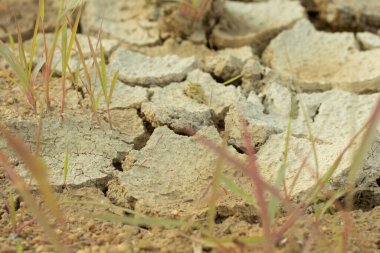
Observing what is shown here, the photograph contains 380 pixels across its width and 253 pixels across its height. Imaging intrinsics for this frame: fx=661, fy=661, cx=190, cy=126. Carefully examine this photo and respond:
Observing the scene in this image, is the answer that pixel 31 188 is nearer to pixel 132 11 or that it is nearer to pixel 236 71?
pixel 236 71

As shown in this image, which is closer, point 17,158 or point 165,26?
point 17,158

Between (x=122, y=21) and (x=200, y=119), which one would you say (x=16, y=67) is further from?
(x=122, y=21)

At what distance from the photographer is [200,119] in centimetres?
220

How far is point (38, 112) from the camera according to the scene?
212cm

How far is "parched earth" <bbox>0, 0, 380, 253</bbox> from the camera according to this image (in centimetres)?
165

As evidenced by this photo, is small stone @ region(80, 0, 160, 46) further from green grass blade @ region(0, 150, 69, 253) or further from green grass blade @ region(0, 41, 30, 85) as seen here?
green grass blade @ region(0, 150, 69, 253)

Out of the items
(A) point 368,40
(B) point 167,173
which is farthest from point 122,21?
(B) point 167,173

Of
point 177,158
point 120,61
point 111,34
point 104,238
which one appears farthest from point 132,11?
point 104,238

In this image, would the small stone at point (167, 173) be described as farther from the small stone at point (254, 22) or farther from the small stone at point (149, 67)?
the small stone at point (254, 22)

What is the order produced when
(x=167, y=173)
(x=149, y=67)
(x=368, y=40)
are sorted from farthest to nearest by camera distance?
(x=368, y=40) → (x=149, y=67) → (x=167, y=173)

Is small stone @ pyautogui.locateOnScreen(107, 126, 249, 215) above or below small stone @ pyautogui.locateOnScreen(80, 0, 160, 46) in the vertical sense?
below

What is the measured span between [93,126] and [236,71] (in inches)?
27.2

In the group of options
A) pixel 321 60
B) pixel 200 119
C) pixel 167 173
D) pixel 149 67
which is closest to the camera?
pixel 167 173

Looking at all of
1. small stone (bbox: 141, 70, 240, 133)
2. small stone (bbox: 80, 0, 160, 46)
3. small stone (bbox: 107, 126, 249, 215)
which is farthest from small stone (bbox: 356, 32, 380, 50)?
small stone (bbox: 107, 126, 249, 215)
